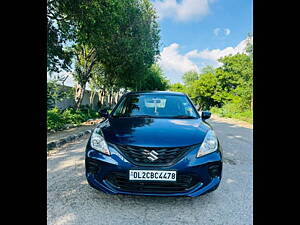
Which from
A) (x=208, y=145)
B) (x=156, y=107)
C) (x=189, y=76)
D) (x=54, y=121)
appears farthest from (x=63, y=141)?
(x=189, y=76)

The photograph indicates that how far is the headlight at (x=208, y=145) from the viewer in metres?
2.55

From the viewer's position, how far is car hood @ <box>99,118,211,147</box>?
2508 millimetres

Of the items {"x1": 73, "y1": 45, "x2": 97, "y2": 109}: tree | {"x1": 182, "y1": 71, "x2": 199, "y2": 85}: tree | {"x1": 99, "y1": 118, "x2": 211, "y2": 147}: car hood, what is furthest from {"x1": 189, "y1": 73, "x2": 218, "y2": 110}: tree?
{"x1": 99, "y1": 118, "x2": 211, "y2": 147}: car hood

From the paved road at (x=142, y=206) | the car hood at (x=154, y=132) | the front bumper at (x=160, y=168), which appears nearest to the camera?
the paved road at (x=142, y=206)

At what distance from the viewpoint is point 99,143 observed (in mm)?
2660

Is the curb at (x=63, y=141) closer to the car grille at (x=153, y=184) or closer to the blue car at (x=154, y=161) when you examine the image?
the blue car at (x=154, y=161)

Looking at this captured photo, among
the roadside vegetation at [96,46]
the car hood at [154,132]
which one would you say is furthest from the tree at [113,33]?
the car hood at [154,132]

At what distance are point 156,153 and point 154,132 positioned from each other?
1.11 feet

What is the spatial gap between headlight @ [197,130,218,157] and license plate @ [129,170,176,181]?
43 centimetres

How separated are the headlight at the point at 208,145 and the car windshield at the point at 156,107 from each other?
32.2 inches

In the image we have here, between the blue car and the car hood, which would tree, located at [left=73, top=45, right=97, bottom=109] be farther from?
the blue car

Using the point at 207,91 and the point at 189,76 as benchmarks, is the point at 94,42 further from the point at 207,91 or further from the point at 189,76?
the point at 189,76
